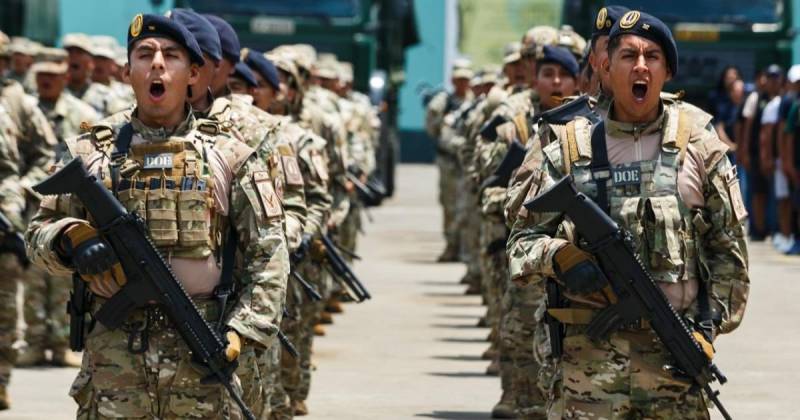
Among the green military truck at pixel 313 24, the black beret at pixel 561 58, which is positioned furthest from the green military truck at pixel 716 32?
the black beret at pixel 561 58

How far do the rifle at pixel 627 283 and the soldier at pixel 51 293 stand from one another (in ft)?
23.7

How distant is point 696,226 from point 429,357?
805cm

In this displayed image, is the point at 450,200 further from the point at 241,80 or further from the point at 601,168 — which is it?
the point at 601,168

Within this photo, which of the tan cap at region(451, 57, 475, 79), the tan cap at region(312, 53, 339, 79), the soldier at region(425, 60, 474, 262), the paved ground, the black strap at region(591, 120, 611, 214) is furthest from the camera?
the tan cap at region(451, 57, 475, 79)

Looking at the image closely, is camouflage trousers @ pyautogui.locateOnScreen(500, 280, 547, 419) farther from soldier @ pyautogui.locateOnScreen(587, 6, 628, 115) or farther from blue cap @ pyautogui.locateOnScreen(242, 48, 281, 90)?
soldier @ pyautogui.locateOnScreen(587, 6, 628, 115)

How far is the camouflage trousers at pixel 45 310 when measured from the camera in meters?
13.7

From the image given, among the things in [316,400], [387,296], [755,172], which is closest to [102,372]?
[316,400]

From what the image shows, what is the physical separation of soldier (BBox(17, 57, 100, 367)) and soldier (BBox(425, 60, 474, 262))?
9.29 m

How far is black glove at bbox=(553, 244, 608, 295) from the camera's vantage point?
6664 mm

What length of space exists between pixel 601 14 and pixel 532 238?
981 millimetres

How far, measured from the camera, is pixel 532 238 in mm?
7043

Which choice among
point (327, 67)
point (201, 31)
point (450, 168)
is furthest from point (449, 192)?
point (201, 31)

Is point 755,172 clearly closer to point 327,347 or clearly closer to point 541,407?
point 327,347

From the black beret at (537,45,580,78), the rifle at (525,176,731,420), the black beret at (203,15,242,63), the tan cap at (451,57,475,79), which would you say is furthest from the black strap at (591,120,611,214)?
the tan cap at (451,57,475,79)
